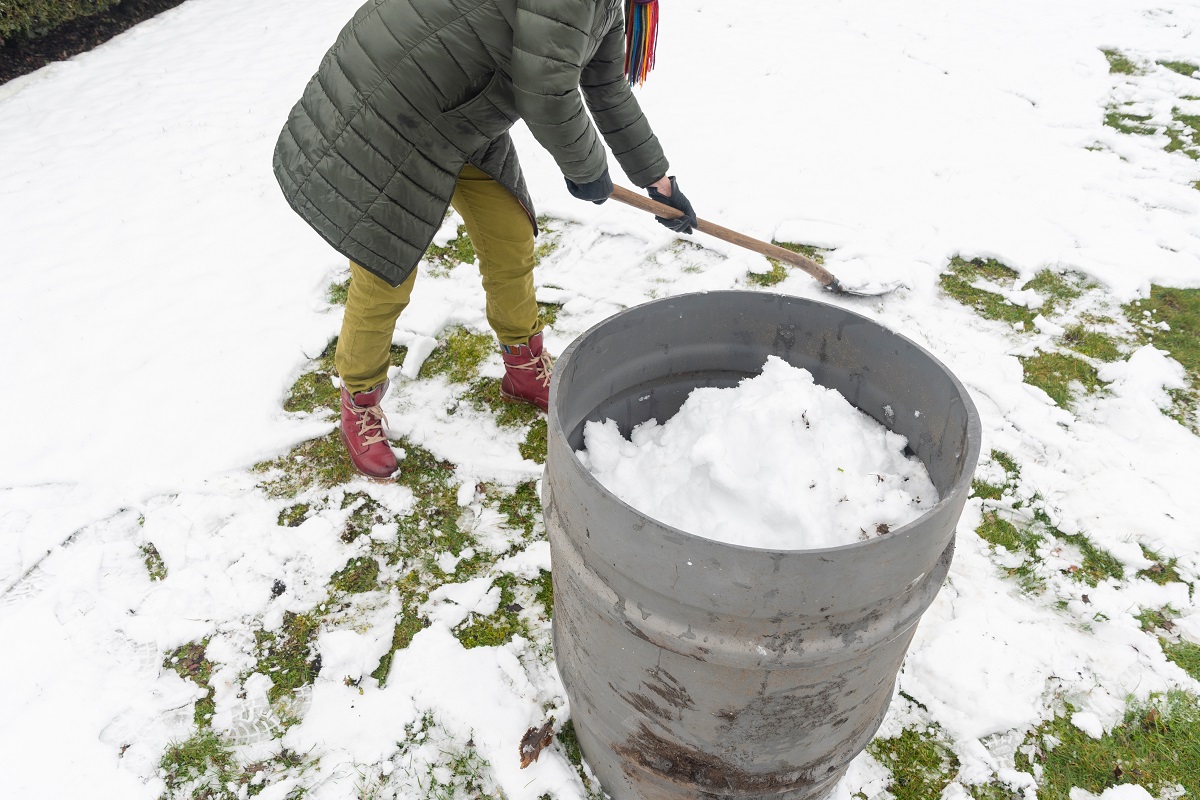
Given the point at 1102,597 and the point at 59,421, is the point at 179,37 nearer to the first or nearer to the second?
the point at 59,421

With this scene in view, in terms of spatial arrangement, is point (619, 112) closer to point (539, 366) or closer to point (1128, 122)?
point (539, 366)

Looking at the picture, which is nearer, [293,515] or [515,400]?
[293,515]

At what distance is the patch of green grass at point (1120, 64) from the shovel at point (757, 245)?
4.33 meters

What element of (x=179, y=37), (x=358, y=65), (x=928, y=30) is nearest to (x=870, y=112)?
(x=928, y=30)

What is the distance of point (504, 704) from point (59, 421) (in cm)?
237

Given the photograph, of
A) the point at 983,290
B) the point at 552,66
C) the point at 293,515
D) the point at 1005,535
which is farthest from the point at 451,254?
the point at 1005,535

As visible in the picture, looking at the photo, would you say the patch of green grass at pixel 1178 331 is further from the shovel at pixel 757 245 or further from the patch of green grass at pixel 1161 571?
the shovel at pixel 757 245

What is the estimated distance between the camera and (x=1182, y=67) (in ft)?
19.9

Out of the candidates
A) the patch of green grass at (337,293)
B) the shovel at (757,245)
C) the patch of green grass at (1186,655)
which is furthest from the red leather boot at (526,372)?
the patch of green grass at (1186,655)

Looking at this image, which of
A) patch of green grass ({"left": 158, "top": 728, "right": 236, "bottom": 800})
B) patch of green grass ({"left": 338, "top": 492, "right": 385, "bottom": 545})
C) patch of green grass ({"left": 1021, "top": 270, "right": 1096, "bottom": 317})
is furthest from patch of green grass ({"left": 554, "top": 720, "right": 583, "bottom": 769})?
patch of green grass ({"left": 1021, "top": 270, "right": 1096, "bottom": 317})

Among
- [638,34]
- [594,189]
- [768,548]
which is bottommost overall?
[768,548]

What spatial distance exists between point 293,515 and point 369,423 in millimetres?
Answer: 432

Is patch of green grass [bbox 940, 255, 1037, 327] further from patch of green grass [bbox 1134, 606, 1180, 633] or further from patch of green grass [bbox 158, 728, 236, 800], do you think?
patch of green grass [bbox 158, 728, 236, 800]

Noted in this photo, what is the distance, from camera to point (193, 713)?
6.88ft
